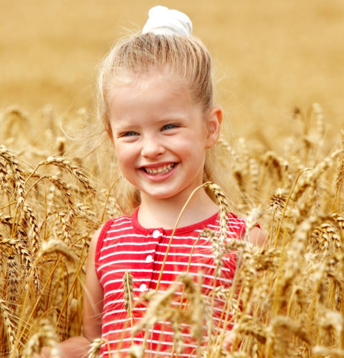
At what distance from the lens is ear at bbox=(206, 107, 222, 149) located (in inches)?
98.3

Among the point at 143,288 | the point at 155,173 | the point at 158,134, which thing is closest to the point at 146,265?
the point at 143,288

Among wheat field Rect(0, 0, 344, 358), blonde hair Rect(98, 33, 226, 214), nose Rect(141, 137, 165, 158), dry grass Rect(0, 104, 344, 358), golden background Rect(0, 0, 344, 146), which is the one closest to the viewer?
dry grass Rect(0, 104, 344, 358)

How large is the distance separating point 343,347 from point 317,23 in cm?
2388

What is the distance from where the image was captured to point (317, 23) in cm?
2402

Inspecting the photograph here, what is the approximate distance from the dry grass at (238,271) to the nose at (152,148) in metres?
0.22

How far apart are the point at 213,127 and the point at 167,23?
44 cm

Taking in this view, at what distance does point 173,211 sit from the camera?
2.47 meters

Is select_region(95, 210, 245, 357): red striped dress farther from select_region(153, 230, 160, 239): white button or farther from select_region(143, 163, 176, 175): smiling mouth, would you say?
select_region(143, 163, 176, 175): smiling mouth

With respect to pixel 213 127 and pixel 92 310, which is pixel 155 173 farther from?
pixel 92 310

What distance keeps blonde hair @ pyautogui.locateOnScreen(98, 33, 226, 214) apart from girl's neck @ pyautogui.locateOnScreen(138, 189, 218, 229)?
329 millimetres

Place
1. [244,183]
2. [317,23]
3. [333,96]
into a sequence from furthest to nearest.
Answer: [317,23]
[333,96]
[244,183]

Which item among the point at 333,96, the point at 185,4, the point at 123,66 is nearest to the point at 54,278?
the point at 123,66

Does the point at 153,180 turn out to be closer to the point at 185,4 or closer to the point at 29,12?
the point at 29,12

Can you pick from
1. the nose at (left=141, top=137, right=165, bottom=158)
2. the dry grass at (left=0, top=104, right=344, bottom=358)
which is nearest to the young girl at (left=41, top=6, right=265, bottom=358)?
the nose at (left=141, top=137, right=165, bottom=158)
